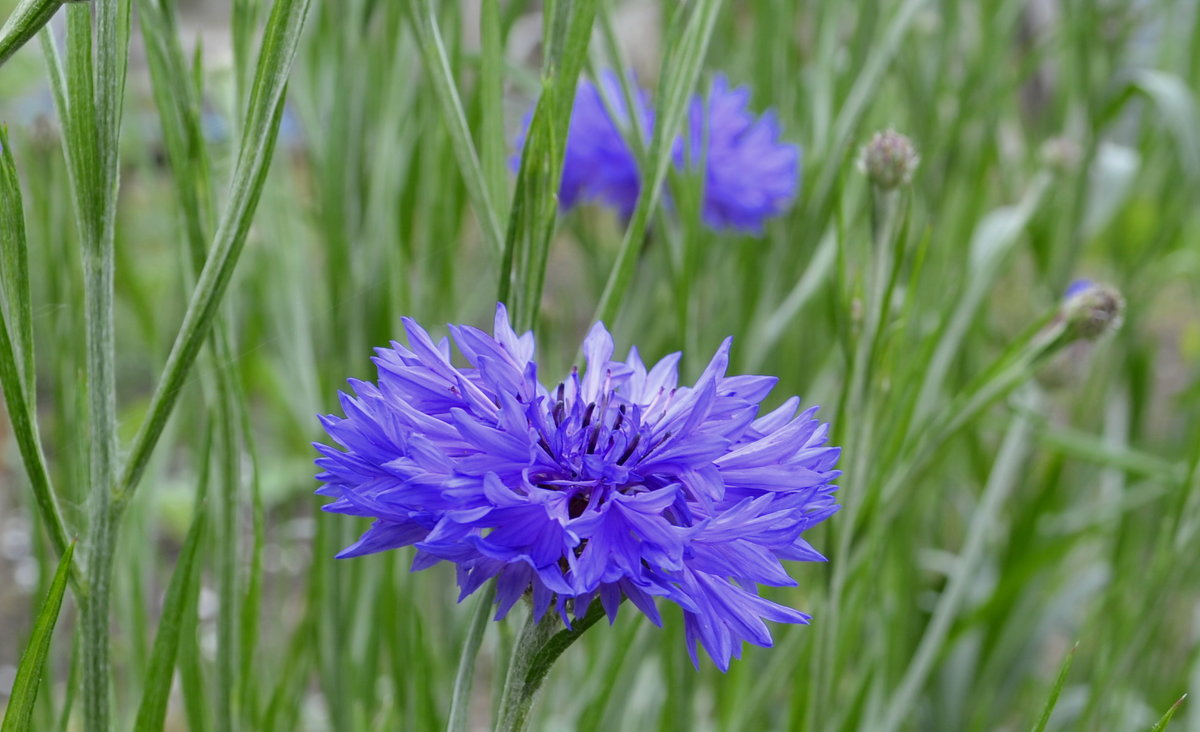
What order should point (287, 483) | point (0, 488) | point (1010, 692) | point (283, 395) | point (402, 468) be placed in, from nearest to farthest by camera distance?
point (402, 468)
point (283, 395)
point (1010, 692)
point (287, 483)
point (0, 488)

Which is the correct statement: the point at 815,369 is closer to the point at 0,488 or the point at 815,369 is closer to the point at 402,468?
the point at 402,468

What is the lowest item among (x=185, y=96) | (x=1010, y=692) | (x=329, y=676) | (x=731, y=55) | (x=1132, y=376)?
(x=1010, y=692)

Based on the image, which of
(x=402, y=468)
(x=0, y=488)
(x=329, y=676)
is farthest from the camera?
(x=0, y=488)

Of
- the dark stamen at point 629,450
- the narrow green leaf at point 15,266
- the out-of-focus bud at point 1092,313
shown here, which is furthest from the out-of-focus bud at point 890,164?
the narrow green leaf at point 15,266

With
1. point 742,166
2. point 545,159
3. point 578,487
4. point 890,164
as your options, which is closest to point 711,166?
point 742,166

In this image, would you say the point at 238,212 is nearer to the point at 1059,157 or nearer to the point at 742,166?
the point at 742,166

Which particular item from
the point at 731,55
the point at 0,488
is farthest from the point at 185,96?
the point at 0,488
